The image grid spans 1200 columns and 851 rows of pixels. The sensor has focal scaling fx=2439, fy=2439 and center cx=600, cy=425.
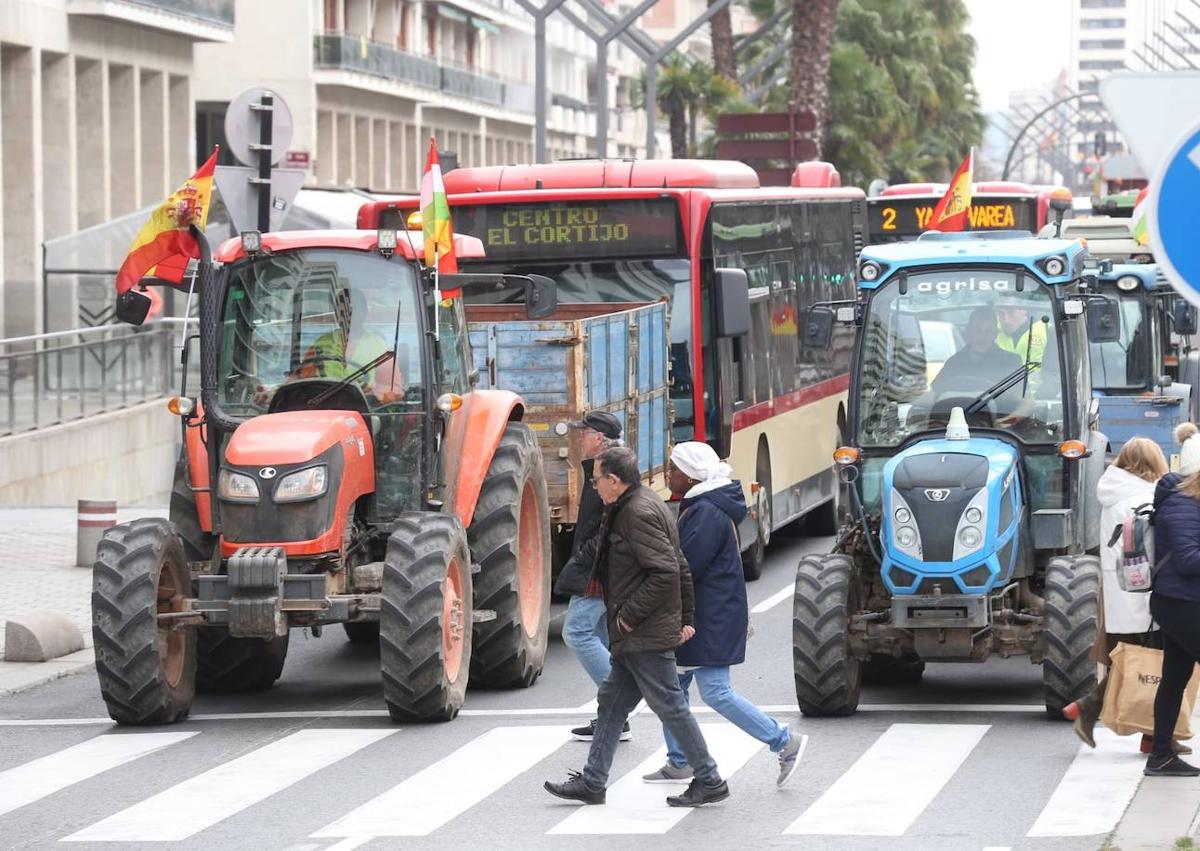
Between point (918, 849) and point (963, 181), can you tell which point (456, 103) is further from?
point (918, 849)

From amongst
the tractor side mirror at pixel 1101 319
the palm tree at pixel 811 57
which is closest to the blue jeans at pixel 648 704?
the tractor side mirror at pixel 1101 319

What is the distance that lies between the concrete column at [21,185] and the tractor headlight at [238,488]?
1156 inches

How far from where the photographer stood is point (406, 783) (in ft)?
36.1

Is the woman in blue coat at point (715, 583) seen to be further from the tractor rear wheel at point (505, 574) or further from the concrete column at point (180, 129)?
the concrete column at point (180, 129)

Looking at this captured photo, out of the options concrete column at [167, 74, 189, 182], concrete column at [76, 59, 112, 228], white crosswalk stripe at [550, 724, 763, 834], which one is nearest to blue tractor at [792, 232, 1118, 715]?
white crosswalk stripe at [550, 724, 763, 834]

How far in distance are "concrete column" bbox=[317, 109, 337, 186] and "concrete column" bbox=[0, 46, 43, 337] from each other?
2137 centimetres

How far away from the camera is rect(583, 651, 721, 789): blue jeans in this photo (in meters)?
10.1

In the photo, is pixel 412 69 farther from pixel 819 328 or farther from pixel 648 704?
pixel 648 704

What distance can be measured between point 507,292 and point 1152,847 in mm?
9551

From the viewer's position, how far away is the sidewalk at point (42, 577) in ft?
49.4

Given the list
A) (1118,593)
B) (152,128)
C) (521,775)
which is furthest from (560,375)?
(152,128)

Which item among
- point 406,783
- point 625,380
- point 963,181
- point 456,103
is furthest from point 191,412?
point 456,103

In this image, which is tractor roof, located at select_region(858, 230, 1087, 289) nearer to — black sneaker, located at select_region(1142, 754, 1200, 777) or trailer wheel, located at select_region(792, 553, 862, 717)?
trailer wheel, located at select_region(792, 553, 862, 717)

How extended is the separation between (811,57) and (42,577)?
29.7 metres
